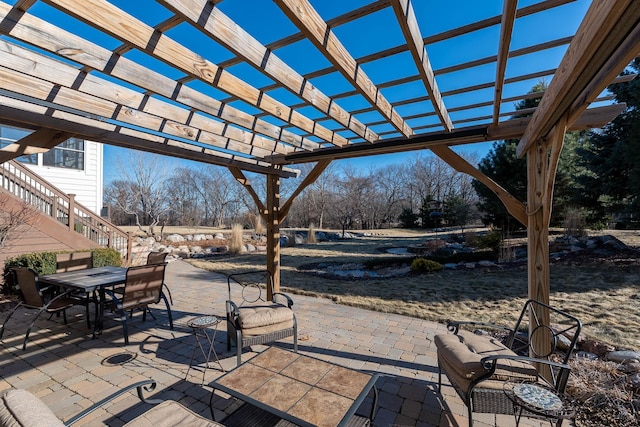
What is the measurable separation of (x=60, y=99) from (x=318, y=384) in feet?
9.45

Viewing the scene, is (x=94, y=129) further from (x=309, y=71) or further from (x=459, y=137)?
(x=459, y=137)

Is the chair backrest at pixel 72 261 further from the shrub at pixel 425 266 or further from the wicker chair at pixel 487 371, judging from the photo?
the shrub at pixel 425 266

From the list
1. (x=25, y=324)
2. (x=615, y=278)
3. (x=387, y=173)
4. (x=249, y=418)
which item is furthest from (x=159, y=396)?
(x=387, y=173)

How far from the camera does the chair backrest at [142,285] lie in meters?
3.58

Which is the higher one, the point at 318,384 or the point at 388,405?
the point at 318,384

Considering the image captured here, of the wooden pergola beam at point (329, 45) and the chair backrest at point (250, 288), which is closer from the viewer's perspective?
the wooden pergola beam at point (329, 45)

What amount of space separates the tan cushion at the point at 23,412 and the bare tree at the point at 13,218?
16.4 feet

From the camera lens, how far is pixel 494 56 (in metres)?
1.96

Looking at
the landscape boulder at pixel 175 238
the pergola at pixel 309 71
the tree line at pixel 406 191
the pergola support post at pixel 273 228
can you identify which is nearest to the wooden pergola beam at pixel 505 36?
the pergola at pixel 309 71

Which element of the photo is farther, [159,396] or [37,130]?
[37,130]

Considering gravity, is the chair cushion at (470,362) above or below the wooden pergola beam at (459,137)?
below

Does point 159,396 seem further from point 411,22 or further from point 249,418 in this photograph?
point 411,22

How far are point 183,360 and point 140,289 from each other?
121 centimetres

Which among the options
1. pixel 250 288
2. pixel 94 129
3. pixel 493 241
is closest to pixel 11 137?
pixel 250 288
